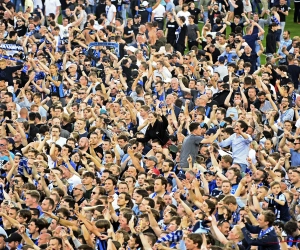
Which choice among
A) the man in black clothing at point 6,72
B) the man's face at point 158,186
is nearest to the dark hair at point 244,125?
the man's face at point 158,186

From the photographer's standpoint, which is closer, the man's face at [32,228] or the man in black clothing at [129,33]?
the man's face at [32,228]

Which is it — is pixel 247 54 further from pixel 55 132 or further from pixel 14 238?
pixel 14 238

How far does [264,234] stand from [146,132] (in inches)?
218

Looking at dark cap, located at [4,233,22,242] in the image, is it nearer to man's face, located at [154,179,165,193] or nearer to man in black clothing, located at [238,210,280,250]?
man's face, located at [154,179,165,193]

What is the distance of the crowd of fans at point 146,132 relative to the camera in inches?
522

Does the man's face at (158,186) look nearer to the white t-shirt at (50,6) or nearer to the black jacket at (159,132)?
the black jacket at (159,132)

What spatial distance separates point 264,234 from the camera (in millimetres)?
12359

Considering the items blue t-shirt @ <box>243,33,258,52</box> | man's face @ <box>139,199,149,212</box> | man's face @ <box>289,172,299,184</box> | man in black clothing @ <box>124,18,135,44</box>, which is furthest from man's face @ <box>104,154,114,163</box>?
man in black clothing @ <box>124,18,135,44</box>

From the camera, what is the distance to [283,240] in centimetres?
1216

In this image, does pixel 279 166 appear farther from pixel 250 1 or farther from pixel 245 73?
pixel 250 1

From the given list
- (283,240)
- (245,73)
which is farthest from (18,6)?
(283,240)

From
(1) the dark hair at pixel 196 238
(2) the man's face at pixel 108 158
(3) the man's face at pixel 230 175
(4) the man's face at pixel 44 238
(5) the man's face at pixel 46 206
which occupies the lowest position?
(2) the man's face at pixel 108 158

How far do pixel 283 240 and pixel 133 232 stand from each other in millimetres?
2155

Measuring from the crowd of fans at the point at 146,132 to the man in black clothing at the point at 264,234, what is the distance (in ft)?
0.05
